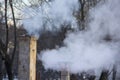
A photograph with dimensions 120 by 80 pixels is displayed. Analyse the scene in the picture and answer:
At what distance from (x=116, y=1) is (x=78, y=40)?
2261 millimetres

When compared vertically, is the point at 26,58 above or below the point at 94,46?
below

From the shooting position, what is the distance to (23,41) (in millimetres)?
13500

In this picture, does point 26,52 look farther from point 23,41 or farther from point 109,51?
point 109,51

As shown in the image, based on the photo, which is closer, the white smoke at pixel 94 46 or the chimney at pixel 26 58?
the white smoke at pixel 94 46

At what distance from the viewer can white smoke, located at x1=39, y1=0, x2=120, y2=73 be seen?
1315 centimetres

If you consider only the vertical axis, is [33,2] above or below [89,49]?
above

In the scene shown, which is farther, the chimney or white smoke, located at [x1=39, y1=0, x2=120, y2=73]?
the chimney

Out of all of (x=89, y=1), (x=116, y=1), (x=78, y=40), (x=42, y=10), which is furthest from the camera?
(x=42, y=10)

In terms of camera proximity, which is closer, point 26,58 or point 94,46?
point 26,58

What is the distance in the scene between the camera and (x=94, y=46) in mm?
13562

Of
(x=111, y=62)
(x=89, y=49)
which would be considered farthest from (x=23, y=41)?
(x=111, y=62)

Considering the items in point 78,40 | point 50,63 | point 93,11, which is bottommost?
point 50,63

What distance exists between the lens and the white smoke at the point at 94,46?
1315 cm

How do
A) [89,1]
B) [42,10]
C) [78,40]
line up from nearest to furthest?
[78,40] → [89,1] → [42,10]
